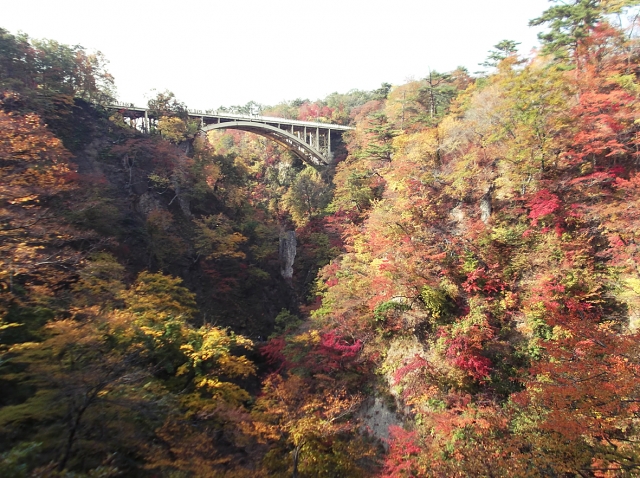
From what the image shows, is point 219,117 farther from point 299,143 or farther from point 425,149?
point 425,149

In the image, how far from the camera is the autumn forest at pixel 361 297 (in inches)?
258

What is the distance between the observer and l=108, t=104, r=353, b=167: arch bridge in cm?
2691

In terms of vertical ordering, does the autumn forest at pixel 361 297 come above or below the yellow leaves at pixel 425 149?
below

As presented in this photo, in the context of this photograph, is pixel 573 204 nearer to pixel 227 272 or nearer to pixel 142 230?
pixel 227 272

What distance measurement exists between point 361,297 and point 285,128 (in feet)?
82.4

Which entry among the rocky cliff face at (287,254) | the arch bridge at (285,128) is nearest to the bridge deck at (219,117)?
the arch bridge at (285,128)

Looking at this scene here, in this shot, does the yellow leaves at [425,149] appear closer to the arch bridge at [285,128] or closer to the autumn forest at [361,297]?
the autumn forest at [361,297]

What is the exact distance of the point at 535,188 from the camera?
12.2 metres

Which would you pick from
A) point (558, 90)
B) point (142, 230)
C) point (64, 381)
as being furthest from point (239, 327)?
point (558, 90)

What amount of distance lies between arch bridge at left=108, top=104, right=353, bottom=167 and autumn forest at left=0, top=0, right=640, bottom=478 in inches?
217

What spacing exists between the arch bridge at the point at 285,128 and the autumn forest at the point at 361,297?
18.1 feet

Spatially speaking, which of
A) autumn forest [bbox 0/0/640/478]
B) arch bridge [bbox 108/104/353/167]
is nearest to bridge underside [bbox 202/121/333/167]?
arch bridge [bbox 108/104/353/167]

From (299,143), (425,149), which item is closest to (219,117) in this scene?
(299,143)

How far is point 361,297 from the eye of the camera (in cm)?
1442
